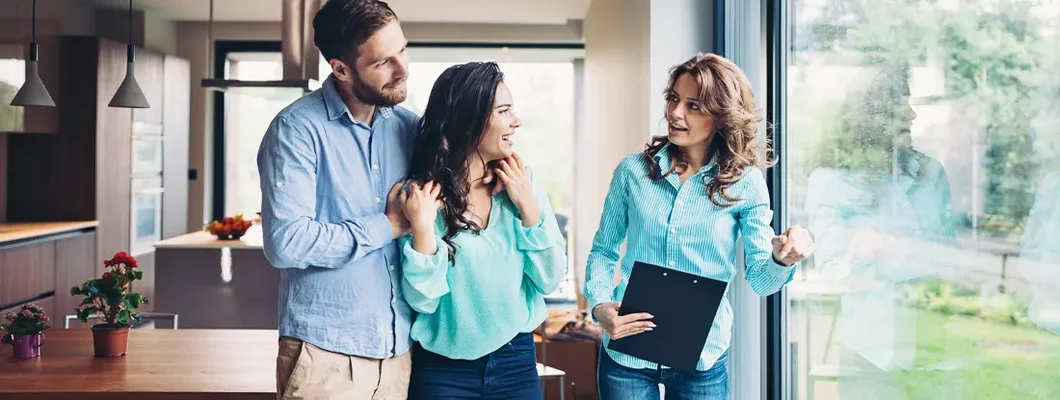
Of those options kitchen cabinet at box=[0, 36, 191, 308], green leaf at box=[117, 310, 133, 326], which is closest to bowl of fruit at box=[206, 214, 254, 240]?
kitchen cabinet at box=[0, 36, 191, 308]

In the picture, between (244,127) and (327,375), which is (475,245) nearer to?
(327,375)

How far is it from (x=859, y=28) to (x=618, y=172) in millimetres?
795

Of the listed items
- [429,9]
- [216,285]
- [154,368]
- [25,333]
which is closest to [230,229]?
[216,285]

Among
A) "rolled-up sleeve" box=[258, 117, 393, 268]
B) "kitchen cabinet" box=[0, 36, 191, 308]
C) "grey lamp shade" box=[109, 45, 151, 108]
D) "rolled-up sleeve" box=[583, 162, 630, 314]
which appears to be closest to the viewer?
"rolled-up sleeve" box=[258, 117, 393, 268]

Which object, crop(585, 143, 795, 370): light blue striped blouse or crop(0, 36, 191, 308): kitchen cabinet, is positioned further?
crop(0, 36, 191, 308): kitchen cabinet

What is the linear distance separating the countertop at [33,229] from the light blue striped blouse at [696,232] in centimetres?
438

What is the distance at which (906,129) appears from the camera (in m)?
2.18

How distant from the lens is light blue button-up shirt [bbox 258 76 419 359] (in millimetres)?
1681

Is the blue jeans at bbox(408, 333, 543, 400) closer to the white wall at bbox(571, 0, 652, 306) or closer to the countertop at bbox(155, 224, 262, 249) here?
the white wall at bbox(571, 0, 652, 306)

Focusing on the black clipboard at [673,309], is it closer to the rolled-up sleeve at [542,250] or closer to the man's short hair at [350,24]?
the rolled-up sleeve at [542,250]

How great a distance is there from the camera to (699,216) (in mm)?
1953

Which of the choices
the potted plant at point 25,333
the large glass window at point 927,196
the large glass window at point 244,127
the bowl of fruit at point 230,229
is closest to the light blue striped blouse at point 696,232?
the large glass window at point 927,196

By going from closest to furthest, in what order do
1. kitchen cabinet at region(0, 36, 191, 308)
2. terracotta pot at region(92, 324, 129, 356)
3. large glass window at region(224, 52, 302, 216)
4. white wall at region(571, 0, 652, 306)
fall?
terracotta pot at region(92, 324, 129, 356) < white wall at region(571, 0, 652, 306) < kitchen cabinet at region(0, 36, 191, 308) < large glass window at region(224, 52, 302, 216)

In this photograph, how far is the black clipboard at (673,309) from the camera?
188 centimetres
